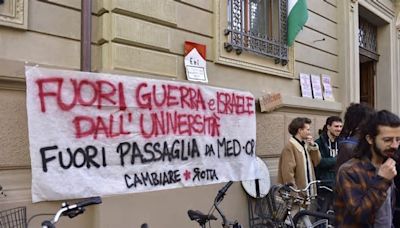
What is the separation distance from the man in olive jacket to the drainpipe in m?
2.37

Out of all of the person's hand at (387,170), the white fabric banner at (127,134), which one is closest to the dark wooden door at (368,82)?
the white fabric banner at (127,134)

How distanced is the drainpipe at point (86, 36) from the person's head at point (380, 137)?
275cm

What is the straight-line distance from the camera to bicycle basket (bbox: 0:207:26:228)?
3361mm

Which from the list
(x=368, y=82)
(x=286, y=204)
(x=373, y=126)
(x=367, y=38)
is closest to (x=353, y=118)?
(x=286, y=204)

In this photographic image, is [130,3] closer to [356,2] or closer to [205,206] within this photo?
[205,206]

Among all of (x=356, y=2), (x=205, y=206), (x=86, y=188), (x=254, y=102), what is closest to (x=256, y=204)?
(x=205, y=206)

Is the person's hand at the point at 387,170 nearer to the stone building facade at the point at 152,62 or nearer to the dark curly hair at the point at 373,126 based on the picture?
the dark curly hair at the point at 373,126

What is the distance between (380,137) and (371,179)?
0.80ft

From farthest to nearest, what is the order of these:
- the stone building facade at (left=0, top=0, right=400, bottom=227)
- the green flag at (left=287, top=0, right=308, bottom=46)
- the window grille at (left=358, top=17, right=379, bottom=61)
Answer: the window grille at (left=358, top=17, right=379, bottom=61) → the green flag at (left=287, top=0, right=308, bottom=46) → the stone building facade at (left=0, top=0, right=400, bottom=227)

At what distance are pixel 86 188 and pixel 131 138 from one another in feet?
2.19

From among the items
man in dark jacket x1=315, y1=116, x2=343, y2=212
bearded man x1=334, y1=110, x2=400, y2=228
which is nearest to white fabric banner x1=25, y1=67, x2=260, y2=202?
man in dark jacket x1=315, y1=116, x2=343, y2=212

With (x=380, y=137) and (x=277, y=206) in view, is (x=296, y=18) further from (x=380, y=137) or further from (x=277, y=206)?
(x=380, y=137)

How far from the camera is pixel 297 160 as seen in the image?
5.05m

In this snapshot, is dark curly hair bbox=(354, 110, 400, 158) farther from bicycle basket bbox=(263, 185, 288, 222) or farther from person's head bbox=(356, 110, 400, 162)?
bicycle basket bbox=(263, 185, 288, 222)
